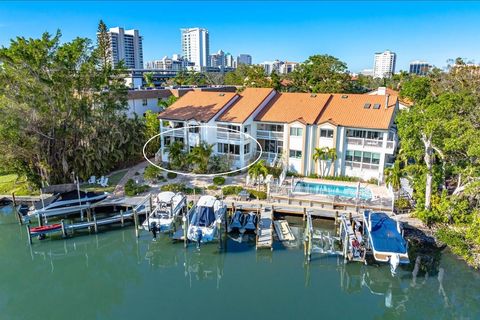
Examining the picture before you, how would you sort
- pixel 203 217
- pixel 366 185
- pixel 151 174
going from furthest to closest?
pixel 151 174
pixel 366 185
pixel 203 217

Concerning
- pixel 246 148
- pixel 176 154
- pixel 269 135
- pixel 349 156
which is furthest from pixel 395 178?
pixel 176 154

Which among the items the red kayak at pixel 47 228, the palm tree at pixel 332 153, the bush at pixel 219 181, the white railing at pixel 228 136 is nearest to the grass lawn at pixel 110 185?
the red kayak at pixel 47 228

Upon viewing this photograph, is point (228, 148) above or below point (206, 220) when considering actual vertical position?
above

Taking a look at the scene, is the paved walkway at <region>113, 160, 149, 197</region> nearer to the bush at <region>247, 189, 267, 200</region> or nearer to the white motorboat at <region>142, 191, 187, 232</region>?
the white motorboat at <region>142, 191, 187, 232</region>

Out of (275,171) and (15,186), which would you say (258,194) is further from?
(15,186)

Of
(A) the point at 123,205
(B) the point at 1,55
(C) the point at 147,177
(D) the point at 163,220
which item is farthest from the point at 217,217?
(B) the point at 1,55

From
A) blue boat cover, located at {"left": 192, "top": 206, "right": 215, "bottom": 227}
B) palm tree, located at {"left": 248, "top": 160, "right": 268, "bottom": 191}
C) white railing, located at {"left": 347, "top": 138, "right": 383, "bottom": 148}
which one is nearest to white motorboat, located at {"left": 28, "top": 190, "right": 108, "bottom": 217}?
blue boat cover, located at {"left": 192, "top": 206, "right": 215, "bottom": 227}
